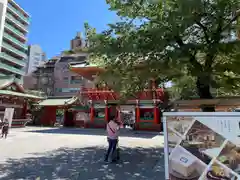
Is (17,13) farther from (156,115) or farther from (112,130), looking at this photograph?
(112,130)

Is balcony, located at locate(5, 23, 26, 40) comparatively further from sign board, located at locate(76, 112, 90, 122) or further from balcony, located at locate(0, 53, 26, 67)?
sign board, located at locate(76, 112, 90, 122)

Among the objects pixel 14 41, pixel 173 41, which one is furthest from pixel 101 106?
pixel 14 41

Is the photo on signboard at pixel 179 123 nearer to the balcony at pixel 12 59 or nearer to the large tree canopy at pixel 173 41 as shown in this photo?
the large tree canopy at pixel 173 41

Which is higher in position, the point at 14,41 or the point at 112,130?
the point at 14,41

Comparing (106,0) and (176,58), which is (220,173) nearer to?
(176,58)

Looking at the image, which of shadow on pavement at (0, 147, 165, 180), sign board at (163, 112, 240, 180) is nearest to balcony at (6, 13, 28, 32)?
shadow on pavement at (0, 147, 165, 180)

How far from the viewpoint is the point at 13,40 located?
163 feet

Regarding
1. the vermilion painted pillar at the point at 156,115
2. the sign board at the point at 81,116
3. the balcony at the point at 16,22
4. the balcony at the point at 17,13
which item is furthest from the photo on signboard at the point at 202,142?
the balcony at the point at 17,13

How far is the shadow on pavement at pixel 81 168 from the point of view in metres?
5.42

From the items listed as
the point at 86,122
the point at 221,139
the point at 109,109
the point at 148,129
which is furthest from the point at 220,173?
the point at 86,122

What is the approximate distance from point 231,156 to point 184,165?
2.30 ft

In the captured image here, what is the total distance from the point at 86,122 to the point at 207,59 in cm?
1768

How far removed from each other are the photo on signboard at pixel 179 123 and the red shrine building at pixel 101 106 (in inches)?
541

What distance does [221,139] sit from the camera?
2.97 meters
